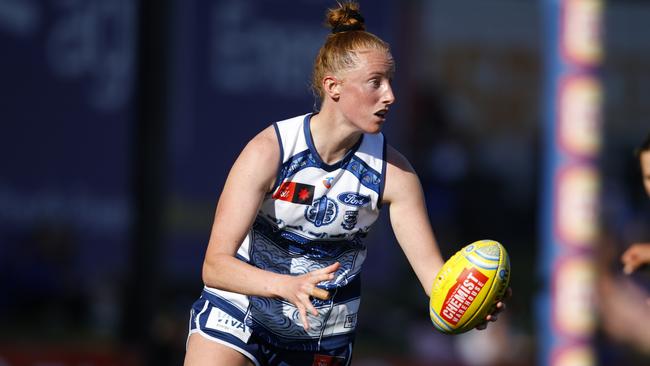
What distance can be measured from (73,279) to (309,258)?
6107 millimetres

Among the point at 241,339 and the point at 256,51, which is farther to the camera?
the point at 256,51

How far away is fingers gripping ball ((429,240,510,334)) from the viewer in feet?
15.9

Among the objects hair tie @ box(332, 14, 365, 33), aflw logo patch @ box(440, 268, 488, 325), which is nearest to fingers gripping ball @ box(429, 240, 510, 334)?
aflw logo patch @ box(440, 268, 488, 325)

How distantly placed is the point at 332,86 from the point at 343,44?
0.17 metres

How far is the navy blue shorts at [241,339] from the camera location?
506cm

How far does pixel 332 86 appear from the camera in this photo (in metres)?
5.00

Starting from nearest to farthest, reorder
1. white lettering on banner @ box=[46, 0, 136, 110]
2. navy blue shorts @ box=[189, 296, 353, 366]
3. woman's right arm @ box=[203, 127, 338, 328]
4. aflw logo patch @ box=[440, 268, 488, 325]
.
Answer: woman's right arm @ box=[203, 127, 338, 328], aflw logo patch @ box=[440, 268, 488, 325], navy blue shorts @ box=[189, 296, 353, 366], white lettering on banner @ box=[46, 0, 136, 110]

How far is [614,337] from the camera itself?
883cm

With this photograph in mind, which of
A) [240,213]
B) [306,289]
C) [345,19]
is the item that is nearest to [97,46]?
[345,19]

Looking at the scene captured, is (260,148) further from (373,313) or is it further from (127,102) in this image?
(373,313)

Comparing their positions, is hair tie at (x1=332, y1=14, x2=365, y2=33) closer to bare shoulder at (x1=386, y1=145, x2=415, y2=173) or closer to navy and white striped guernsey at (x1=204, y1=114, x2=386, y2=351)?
navy and white striped guernsey at (x1=204, y1=114, x2=386, y2=351)

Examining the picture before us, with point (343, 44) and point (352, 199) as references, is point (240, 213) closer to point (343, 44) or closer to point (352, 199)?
point (352, 199)

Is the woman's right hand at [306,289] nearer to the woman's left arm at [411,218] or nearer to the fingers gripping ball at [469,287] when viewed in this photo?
the fingers gripping ball at [469,287]

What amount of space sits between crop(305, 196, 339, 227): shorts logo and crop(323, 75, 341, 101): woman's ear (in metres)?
0.41
